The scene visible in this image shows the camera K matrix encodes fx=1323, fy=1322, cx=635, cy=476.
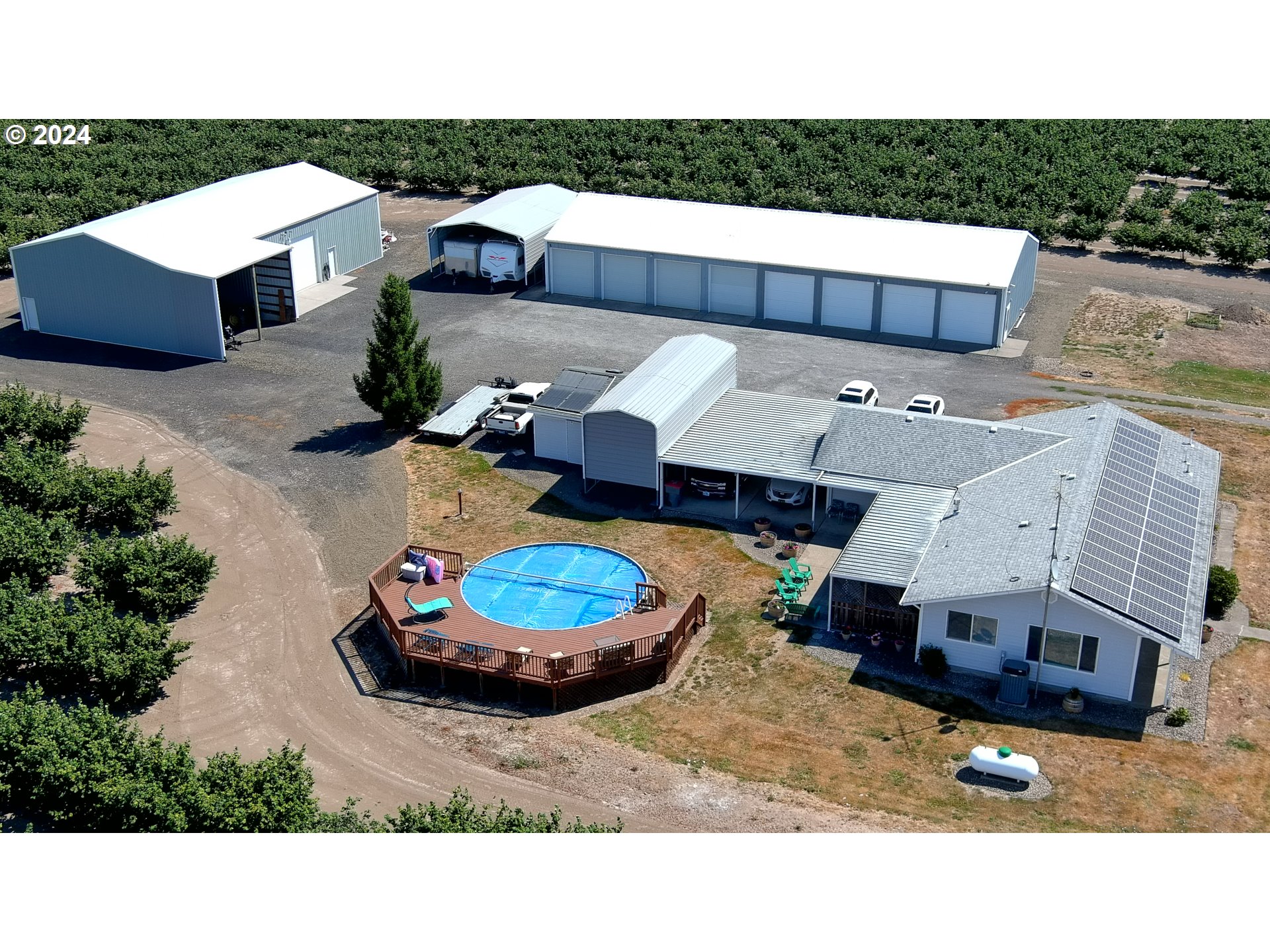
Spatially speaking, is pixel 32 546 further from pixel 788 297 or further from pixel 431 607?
pixel 788 297

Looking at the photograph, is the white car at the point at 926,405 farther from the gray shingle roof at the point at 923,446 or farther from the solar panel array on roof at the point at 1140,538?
the solar panel array on roof at the point at 1140,538

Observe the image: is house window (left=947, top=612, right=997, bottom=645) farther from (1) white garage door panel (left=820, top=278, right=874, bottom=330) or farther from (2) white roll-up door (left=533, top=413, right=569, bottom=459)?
(1) white garage door panel (left=820, top=278, right=874, bottom=330)

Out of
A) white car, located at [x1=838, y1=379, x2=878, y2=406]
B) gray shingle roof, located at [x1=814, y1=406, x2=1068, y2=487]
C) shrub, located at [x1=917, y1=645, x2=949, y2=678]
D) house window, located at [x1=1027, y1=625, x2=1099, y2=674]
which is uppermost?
gray shingle roof, located at [x1=814, y1=406, x2=1068, y2=487]

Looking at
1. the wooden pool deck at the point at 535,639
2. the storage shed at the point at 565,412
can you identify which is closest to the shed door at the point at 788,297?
the storage shed at the point at 565,412

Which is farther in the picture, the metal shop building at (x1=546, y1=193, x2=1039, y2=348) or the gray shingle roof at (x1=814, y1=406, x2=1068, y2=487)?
the metal shop building at (x1=546, y1=193, x2=1039, y2=348)

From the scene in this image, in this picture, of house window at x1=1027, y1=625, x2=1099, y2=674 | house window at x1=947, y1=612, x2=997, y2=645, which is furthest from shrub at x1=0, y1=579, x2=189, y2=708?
house window at x1=1027, y1=625, x2=1099, y2=674

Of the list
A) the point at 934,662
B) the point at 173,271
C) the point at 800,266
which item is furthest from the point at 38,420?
the point at 934,662

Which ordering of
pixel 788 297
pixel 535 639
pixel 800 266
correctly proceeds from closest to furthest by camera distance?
pixel 535 639 < pixel 800 266 < pixel 788 297
